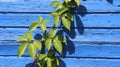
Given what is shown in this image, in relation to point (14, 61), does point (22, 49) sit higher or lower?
higher

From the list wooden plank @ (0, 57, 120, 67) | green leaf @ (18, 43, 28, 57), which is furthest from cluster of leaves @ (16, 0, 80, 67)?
wooden plank @ (0, 57, 120, 67)

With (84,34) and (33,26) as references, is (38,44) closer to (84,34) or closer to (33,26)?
(33,26)

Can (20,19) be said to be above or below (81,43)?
above

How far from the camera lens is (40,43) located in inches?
82.5

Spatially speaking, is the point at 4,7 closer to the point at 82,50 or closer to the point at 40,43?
the point at 40,43

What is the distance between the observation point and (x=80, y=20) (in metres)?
2.11

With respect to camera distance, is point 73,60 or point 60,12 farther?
point 73,60

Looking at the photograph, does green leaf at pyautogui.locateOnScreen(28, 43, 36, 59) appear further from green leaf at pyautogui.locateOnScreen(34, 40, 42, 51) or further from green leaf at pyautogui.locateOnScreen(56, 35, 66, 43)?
green leaf at pyautogui.locateOnScreen(56, 35, 66, 43)

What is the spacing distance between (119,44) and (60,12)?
Answer: 1.40 ft

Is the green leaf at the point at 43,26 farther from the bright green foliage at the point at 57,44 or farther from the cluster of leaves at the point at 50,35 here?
the bright green foliage at the point at 57,44

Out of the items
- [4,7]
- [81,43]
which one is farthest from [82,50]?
[4,7]

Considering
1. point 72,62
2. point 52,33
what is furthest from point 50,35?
point 72,62

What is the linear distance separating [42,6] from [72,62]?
41cm

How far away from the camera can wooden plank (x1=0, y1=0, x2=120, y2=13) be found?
2.07 meters
